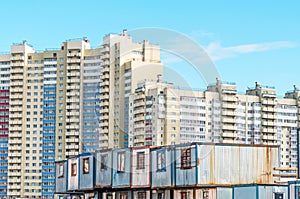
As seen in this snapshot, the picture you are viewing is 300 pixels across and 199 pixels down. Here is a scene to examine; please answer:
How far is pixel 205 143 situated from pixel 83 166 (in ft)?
19.5

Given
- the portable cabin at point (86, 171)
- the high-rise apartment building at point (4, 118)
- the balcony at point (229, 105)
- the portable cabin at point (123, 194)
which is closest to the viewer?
the portable cabin at point (123, 194)

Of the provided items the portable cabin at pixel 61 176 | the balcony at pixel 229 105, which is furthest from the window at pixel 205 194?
the balcony at pixel 229 105

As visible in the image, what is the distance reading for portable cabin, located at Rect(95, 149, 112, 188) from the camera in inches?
923

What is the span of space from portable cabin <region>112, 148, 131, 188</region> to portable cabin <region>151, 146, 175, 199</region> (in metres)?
0.96

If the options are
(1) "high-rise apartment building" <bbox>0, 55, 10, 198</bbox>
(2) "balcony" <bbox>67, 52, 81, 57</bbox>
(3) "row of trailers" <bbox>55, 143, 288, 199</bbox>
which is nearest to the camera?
(3) "row of trailers" <bbox>55, 143, 288, 199</bbox>

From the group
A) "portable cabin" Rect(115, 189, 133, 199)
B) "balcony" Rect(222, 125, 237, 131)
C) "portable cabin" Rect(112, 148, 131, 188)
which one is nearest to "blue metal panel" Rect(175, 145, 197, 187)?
"portable cabin" Rect(112, 148, 131, 188)

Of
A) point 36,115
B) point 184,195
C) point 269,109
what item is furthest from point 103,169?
point 269,109

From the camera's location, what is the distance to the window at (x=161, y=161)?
70.2ft

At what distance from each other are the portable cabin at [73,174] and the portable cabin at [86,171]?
1.06ft

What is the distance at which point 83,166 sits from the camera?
2505 centimetres

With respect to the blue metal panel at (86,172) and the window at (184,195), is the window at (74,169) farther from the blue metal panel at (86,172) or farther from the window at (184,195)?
the window at (184,195)

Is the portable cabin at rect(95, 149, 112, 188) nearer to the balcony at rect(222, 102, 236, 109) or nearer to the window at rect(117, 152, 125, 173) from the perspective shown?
the window at rect(117, 152, 125, 173)

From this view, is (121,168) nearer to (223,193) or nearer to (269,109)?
(223,193)

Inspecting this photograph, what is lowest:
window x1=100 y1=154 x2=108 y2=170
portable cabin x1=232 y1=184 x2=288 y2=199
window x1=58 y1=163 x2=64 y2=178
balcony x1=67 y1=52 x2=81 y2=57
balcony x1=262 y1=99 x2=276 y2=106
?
portable cabin x1=232 y1=184 x2=288 y2=199
